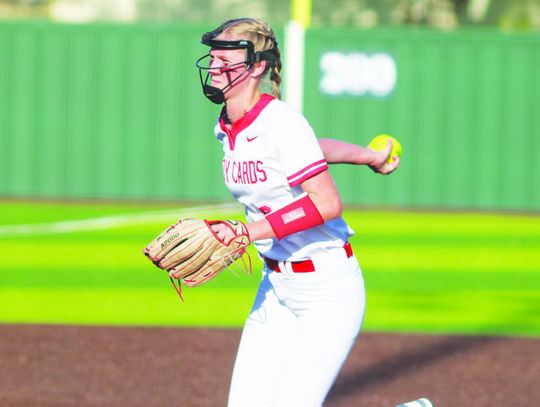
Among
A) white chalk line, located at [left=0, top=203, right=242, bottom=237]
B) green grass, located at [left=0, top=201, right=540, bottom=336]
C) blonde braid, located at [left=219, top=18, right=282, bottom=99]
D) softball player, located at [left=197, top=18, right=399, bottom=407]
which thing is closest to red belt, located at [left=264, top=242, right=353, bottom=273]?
softball player, located at [left=197, top=18, right=399, bottom=407]

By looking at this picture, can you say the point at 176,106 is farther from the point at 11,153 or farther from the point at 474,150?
the point at 474,150

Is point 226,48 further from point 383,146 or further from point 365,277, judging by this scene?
point 365,277

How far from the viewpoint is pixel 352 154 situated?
443 centimetres

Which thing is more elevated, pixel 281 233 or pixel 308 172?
pixel 308 172

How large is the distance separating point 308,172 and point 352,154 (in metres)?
0.62

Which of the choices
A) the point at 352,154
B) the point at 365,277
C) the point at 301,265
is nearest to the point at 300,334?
the point at 301,265

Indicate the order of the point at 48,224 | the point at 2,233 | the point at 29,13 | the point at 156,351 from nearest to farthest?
the point at 156,351, the point at 2,233, the point at 48,224, the point at 29,13

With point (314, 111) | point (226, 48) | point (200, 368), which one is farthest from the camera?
point (314, 111)

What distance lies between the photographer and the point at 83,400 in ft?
20.6

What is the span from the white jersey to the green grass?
467 cm

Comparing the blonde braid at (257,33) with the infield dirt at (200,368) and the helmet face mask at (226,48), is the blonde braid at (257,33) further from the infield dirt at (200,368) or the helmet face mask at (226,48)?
the infield dirt at (200,368)

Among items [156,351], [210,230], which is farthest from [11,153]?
[210,230]

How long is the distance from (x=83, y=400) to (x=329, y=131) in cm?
1234

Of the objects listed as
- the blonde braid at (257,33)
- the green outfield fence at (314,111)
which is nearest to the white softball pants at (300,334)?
the blonde braid at (257,33)
